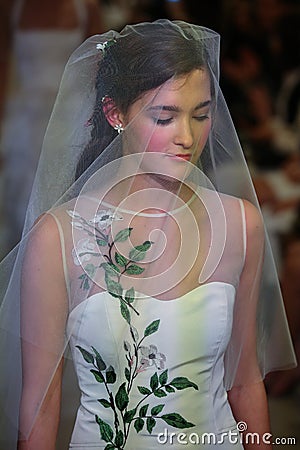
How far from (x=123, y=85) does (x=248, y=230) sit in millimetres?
227

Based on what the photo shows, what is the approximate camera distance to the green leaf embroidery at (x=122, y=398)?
1013 mm

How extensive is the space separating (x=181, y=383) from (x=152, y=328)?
72 millimetres

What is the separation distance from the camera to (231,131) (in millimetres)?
1068

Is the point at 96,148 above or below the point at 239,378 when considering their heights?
above

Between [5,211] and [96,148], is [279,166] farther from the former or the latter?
[96,148]

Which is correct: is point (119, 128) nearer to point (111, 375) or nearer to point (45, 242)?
point (45, 242)

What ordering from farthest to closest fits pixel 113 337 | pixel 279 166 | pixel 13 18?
1. pixel 279 166
2. pixel 13 18
3. pixel 113 337

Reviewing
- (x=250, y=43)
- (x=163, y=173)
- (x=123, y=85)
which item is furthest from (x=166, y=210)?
(x=250, y=43)

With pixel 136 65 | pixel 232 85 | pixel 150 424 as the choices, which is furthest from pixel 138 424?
pixel 232 85

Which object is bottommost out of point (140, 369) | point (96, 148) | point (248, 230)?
point (140, 369)

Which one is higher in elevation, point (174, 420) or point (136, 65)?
point (136, 65)

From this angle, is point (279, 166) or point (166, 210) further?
point (279, 166)

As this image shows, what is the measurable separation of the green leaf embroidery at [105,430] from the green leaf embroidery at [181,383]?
9 cm

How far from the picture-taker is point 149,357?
3.32ft
